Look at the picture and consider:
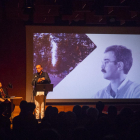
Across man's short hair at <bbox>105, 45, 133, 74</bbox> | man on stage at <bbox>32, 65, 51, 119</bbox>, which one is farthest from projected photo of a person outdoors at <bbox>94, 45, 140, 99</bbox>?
man on stage at <bbox>32, 65, 51, 119</bbox>

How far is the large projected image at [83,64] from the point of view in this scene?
23.7ft

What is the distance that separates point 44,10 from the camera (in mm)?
6227

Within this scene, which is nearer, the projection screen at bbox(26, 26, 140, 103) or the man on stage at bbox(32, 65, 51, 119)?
the man on stage at bbox(32, 65, 51, 119)

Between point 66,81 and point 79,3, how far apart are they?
9.12 ft

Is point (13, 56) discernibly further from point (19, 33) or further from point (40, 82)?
point (40, 82)

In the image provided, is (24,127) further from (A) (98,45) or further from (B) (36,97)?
(A) (98,45)

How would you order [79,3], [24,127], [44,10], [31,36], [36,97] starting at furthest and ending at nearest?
[31,36], [44,10], [79,3], [36,97], [24,127]

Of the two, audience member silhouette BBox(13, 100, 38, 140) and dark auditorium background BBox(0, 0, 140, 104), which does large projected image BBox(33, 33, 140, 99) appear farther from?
audience member silhouette BBox(13, 100, 38, 140)

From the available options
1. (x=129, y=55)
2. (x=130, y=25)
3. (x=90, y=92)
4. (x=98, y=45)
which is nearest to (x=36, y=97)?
(x=90, y=92)

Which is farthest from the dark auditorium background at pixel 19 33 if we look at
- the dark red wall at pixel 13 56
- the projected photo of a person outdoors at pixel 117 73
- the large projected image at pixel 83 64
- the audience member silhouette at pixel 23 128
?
the audience member silhouette at pixel 23 128

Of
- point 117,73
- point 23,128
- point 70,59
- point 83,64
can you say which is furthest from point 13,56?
point 23,128

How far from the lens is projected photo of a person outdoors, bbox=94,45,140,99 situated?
7.30 m

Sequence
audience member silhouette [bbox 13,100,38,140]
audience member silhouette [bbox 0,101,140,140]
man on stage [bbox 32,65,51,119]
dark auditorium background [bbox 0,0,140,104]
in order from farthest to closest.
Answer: dark auditorium background [bbox 0,0,140,104]
man on stage [bbox 32,65,51,119]
audience member silhouette [bbox 13,100,38,140]
audience member silhouette [bbox 0,101,140,140]

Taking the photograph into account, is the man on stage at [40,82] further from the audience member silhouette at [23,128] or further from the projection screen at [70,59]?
the audience member silhouette at [23,128]
